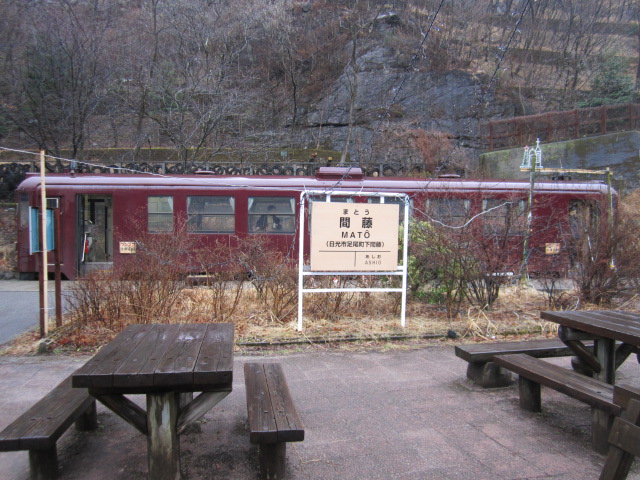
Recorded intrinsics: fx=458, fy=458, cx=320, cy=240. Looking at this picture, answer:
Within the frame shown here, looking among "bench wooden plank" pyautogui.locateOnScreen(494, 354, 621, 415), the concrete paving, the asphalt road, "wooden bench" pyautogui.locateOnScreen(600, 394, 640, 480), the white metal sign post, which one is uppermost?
the white metal sign post

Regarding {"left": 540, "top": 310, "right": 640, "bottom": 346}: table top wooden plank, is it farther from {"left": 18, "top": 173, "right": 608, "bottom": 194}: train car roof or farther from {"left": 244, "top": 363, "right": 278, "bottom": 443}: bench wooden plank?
{"left": 18, "top": 173, "right": 608, "bottom": 194}: train car roof

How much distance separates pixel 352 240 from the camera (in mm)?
6449

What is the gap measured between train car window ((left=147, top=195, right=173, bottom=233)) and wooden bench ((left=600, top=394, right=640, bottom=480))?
10963 mm

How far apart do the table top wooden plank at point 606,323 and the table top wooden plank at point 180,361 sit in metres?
3.09

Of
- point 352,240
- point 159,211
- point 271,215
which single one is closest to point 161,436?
point 352,240

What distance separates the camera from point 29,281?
1177cm

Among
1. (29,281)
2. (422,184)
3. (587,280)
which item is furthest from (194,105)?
(587,280)

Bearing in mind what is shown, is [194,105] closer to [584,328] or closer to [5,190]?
[5,190]

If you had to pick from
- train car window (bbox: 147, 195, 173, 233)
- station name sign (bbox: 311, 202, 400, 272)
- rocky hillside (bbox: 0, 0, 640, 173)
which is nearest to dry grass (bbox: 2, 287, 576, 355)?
station name sign (bbox: 311, 202, 400, 272)

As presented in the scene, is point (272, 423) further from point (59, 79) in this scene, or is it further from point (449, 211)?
point (59, 79)

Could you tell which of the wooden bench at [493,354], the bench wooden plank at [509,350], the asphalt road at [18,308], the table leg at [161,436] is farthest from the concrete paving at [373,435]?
the asphalt road at [18,308]

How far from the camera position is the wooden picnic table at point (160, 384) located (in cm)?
251

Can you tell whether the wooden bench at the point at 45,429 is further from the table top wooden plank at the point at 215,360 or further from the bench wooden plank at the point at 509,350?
the bench wooden plank at the point at 509,350

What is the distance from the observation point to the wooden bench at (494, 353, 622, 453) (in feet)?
10.2
